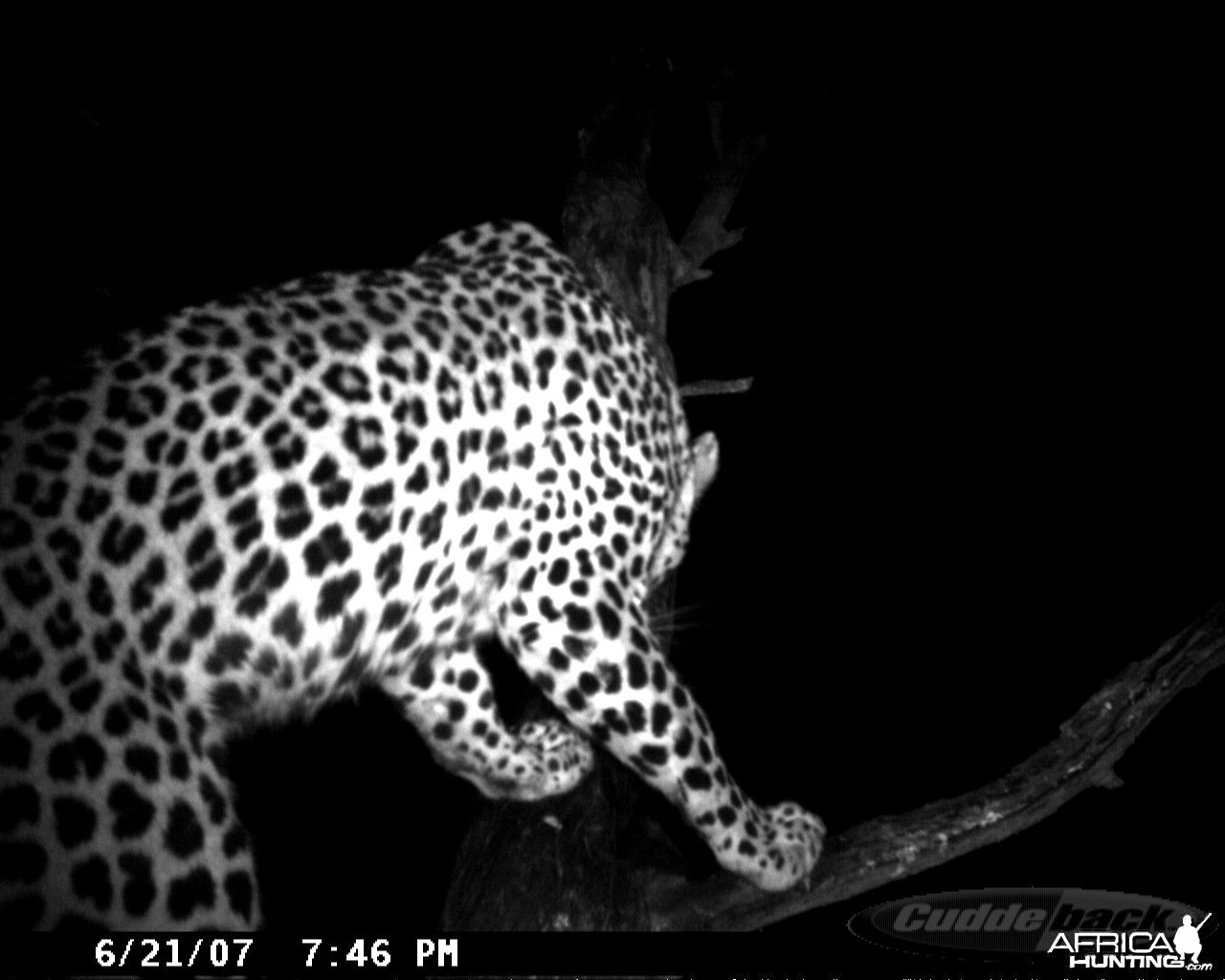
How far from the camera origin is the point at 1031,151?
3.18 m

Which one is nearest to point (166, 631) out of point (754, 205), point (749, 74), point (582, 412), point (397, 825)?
point (582, 412)

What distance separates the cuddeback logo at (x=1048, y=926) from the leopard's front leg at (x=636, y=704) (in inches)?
12.3

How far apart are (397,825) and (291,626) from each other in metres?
3.43

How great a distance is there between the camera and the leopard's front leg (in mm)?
1709

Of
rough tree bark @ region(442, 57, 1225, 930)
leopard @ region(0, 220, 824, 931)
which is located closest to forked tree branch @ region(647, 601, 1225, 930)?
rough tree bark @ region(442, 57, 1225, 930)

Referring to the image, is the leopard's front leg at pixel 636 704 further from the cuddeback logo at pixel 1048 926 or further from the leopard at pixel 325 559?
the cuddeback logo at pixel 1048 926

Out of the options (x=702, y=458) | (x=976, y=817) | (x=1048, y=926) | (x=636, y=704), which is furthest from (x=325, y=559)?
(x=1048, y=926)

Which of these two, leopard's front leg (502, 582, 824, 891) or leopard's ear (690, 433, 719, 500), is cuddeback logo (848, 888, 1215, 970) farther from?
leopard's ear (690, 433, 719, 500)

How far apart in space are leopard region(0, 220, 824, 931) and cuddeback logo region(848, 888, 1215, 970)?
0.79 ft

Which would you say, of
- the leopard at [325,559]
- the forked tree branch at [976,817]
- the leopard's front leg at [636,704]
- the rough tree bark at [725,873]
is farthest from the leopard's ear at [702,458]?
the forked tree branch at [976,817]

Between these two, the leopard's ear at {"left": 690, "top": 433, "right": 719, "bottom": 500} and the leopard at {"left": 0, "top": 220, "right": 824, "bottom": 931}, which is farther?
the leopard's ear at {"left": 690, "top": 433, "right": 719, "bottom": 500}

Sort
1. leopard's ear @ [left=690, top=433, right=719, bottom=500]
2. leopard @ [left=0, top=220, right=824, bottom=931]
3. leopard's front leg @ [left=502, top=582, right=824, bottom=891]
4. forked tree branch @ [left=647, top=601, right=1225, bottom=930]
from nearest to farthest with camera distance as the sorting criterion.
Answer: leopard @ [left=0, top=220, right=824, bottom=931] → leopard's front leg @ [left=502, top=582, right=824, bottom=891] → forked tree branch @ [left=647, top=601, right=1225, bottom=930] → leopard's ear @ [left=690, top=433, right=719, bottom=500]

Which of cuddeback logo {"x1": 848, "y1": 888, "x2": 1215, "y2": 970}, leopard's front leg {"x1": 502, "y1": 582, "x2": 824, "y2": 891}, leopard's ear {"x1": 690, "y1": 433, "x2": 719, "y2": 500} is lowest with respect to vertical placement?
cuddeback logo {"x1": 848, "y1": 888, "x2": 1215, "y2": 970}

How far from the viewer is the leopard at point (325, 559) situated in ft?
3.72
